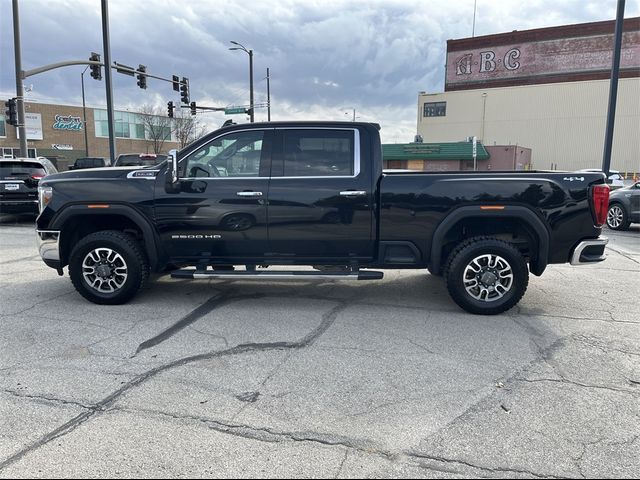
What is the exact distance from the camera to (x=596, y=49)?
49.4 metres

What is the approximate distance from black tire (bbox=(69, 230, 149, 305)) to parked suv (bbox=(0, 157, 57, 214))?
27.3ft

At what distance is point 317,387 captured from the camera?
11.6 ft

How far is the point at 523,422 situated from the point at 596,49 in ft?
189

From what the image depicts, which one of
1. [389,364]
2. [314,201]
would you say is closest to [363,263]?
[314,201]

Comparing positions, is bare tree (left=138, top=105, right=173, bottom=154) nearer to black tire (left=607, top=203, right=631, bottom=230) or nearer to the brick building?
the brick building

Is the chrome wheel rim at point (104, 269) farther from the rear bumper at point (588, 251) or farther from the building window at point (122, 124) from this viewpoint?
the building window at point (122, 124)

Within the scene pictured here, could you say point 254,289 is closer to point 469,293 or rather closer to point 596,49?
point 469,293

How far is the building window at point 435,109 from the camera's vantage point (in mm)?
54294

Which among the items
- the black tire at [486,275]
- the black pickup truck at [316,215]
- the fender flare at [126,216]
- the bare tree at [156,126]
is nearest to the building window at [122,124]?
the bare tree at [156,126]

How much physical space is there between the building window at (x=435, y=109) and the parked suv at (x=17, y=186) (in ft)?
159

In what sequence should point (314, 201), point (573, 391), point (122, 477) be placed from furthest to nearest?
point (314, 201) → point (573, 391) → point (122, 477)

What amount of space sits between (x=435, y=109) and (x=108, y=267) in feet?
177

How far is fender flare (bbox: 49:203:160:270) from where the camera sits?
5.30 metres

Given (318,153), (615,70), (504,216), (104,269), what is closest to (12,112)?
(104,269)
